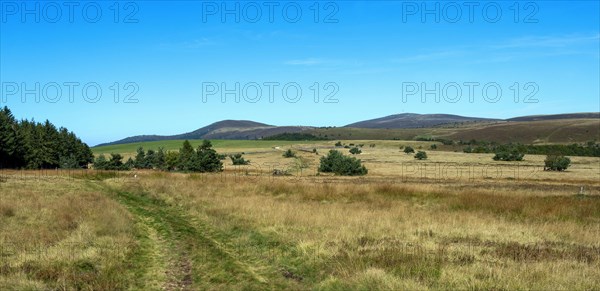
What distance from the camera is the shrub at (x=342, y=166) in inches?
2497

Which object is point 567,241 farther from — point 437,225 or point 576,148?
point 576,148

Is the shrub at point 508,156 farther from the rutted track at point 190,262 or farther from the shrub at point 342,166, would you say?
the rutted track at point 190,262

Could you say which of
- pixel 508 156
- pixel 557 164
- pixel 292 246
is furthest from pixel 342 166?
pixel 292 246

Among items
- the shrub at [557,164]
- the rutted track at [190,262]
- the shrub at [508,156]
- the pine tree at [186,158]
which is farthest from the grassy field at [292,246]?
the shrub at [508,156]

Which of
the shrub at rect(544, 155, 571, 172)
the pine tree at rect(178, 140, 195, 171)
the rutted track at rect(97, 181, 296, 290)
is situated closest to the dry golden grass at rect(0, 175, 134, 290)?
the rutted track at rect(97, 181, 296, 290)

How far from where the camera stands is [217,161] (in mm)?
62500

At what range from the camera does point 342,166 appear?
210 feet

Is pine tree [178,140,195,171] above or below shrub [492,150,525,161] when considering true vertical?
above

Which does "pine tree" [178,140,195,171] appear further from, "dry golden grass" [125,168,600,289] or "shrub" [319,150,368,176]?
"dry golden grass" [125,168,600,289]

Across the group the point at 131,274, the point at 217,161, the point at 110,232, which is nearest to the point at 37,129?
the point at 217,161

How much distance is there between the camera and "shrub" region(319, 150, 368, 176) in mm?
63412

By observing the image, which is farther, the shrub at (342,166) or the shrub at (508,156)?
the shrub at (508,156)

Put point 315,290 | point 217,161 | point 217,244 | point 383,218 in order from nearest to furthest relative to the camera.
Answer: point 315,290, point 217,244, point 383,218, point 217,161

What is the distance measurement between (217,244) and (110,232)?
3.72m
